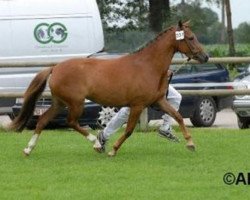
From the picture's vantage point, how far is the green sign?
64.3 ft

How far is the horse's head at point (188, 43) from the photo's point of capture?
1285 centimetres

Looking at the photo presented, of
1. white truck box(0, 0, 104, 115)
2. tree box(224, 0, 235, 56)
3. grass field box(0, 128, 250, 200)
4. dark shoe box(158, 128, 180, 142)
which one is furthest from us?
tree box(224, 0, 235, 56)

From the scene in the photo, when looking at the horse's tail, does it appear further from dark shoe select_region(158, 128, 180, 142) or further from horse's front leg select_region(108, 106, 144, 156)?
dark shoe select_region(158, 128, 180, 142)

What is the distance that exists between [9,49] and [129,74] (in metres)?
6.76

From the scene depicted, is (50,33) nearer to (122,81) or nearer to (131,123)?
(122,81)

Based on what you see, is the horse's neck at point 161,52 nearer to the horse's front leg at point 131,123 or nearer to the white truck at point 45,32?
the horse's front leg at point 131,123

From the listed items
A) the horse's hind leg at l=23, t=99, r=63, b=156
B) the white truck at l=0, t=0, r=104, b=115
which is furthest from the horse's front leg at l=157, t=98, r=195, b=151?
the white truck at l=0, t=0, r=104, b=115

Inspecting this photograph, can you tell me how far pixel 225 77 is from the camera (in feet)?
63.4

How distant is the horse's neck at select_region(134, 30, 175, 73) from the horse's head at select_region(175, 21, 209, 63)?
10 centimetres

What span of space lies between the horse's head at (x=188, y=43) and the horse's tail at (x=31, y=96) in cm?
175

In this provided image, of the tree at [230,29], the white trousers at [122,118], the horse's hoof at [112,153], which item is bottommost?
the tree at [230,29]

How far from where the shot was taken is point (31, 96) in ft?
42.8

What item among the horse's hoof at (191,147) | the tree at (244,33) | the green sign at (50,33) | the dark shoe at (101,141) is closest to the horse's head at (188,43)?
the horse's hoof at (191,147)

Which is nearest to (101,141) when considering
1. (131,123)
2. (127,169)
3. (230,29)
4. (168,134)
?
(131,123)
